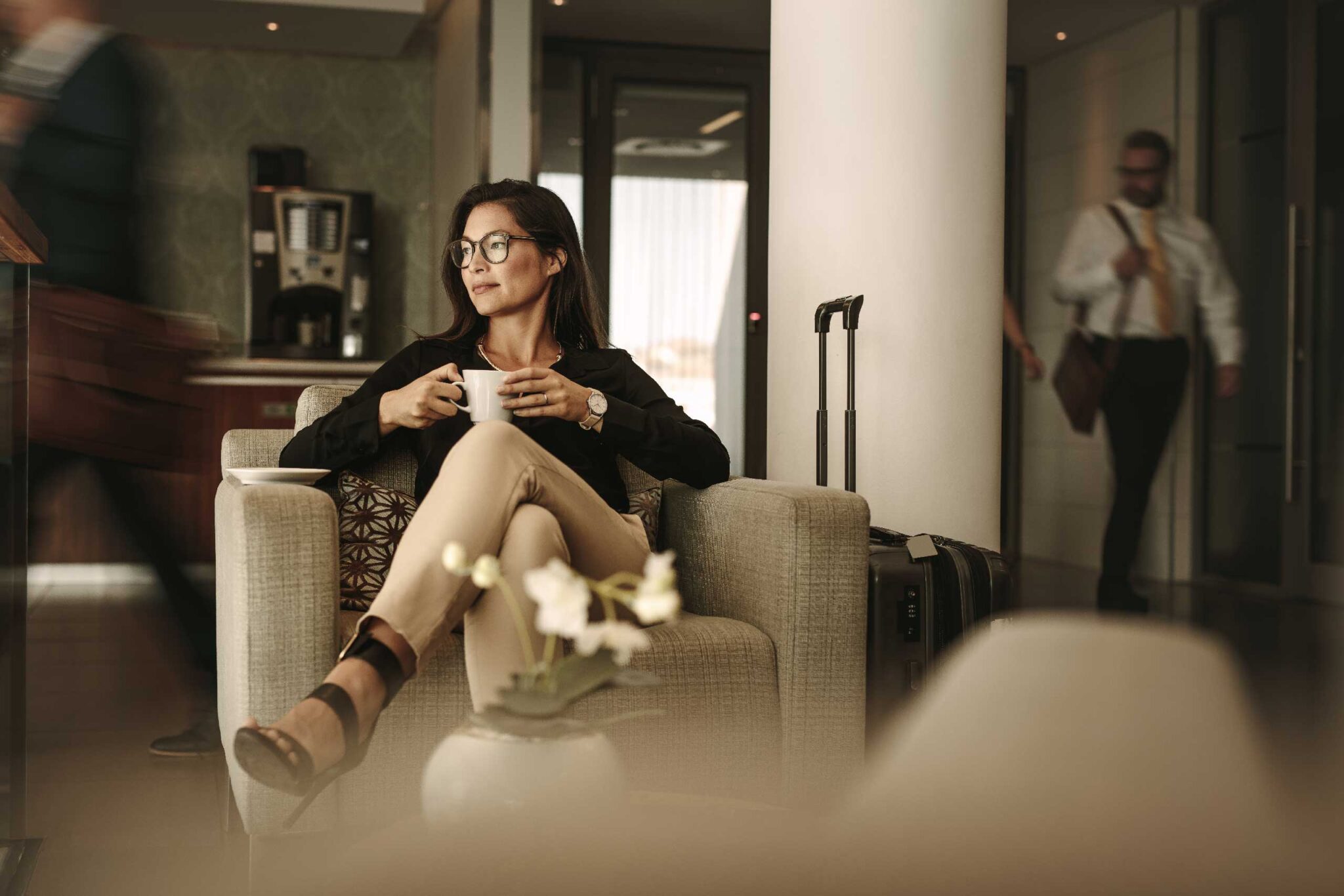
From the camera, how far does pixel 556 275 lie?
2.48 metres

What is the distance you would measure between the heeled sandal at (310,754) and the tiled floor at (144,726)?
0.55 m

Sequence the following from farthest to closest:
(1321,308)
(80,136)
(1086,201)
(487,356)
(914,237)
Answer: (1086,201) < (1321,308) < (914,237) < (80,136) < (487,356)

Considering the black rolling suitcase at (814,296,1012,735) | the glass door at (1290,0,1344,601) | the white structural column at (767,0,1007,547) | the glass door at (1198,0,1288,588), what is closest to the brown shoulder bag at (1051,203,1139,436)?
the glass door at (1198,0,1288,588)

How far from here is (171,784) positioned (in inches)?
97.9

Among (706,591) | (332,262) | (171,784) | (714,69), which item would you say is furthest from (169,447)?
(714,69)

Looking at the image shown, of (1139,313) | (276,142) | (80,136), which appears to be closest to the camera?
(80,136)

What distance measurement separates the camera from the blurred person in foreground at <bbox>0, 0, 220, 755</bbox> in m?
2.56

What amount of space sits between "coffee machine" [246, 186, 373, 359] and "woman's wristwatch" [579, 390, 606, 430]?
3838 millimetres

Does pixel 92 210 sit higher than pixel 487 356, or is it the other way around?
pixel 92 210

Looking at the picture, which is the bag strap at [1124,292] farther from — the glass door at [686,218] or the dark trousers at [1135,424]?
the glass door at [686,218]

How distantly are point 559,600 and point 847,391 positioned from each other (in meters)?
1.88

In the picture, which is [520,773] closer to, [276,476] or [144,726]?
[276,476]

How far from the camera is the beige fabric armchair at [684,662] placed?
1763 mm

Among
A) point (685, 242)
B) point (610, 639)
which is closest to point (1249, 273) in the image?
point (685, 242)
